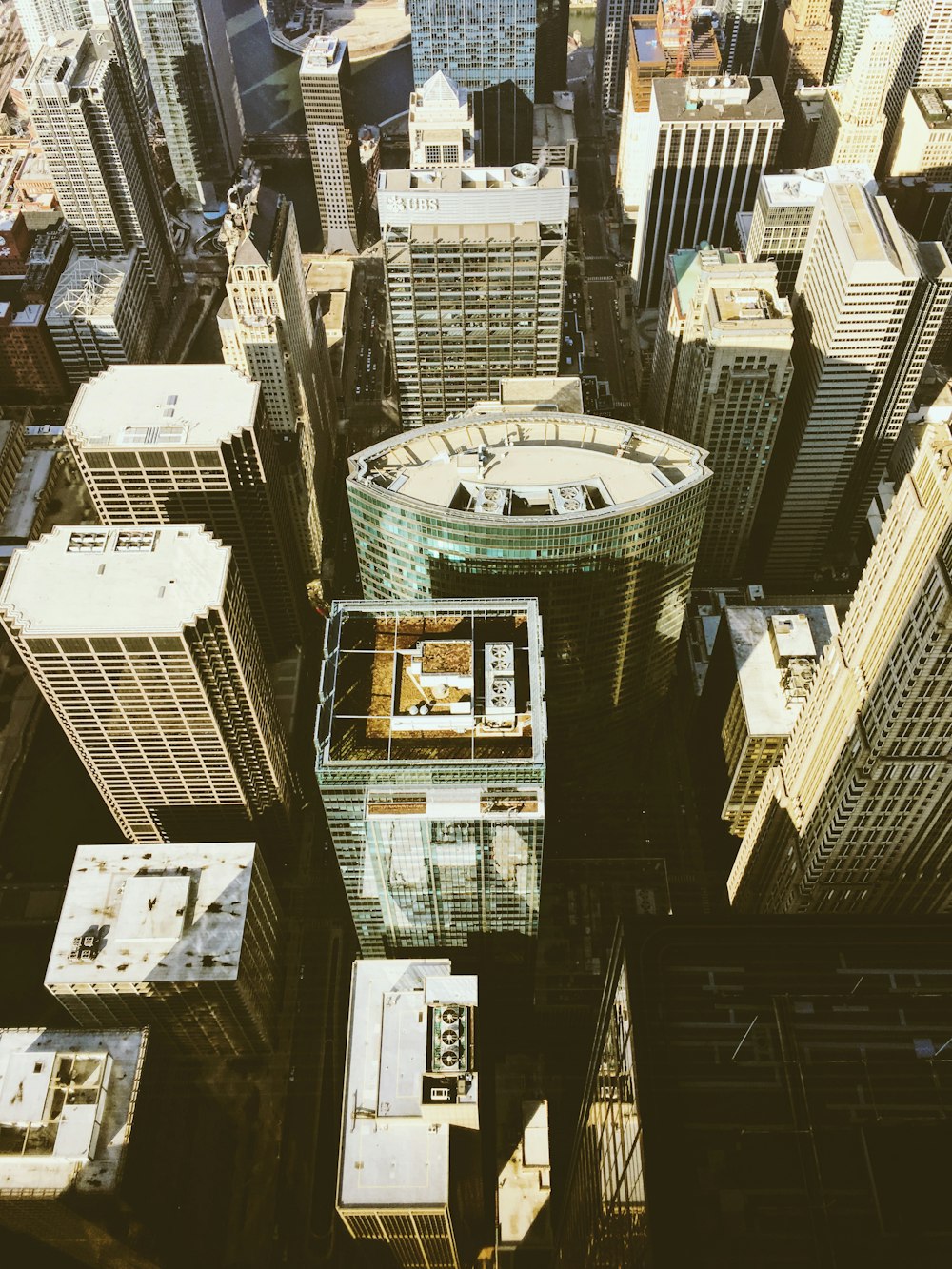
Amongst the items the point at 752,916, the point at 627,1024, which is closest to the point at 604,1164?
the point at 627,1024

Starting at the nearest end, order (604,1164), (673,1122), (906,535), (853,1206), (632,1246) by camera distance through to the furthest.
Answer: (853,1206)
(673,1122)
(632,1246)
(604,1164)
(906,535)

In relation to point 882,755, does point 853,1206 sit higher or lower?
lower

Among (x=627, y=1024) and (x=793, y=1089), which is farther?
(x=627, y=1024)

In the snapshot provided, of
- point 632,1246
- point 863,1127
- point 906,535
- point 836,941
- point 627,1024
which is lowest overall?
point 632,1246

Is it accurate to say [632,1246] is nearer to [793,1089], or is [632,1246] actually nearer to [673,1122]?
[673,1122]

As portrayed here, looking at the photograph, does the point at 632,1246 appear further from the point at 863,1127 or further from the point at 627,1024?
the point at 863,1127

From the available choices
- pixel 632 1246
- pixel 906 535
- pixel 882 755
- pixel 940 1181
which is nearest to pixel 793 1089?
pixel 940 1181

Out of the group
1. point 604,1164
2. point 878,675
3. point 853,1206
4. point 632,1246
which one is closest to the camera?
point 853,1206
